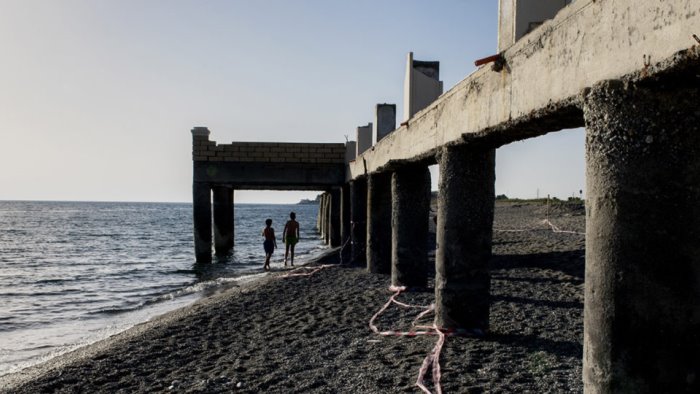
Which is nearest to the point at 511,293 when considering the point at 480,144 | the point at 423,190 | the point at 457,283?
the point at 423,190

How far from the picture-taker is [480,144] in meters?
6.18

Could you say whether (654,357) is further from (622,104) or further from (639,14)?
(639,14)

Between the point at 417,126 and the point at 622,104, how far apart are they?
515 centimetres

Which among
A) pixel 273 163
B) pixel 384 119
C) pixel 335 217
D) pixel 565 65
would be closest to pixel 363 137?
pixel 384 119

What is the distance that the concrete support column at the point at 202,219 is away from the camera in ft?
64.0

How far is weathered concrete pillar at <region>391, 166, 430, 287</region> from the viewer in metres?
9.73

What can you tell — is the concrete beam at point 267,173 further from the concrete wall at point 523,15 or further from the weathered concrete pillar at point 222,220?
the concrete wall at point 523,15

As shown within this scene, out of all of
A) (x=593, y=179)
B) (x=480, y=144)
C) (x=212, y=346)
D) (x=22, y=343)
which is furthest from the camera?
(x=22, y=343)

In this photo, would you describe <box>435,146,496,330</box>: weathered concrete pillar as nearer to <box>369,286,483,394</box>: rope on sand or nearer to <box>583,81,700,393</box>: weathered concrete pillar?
<box>369,286,483,394</box>: rope on sand

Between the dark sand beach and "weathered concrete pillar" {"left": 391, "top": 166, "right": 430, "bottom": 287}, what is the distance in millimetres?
482

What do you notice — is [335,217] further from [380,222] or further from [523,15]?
[523,15]

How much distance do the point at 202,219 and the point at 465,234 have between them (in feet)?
48.9

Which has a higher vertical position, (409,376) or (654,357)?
(654,357)

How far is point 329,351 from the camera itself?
651cm
